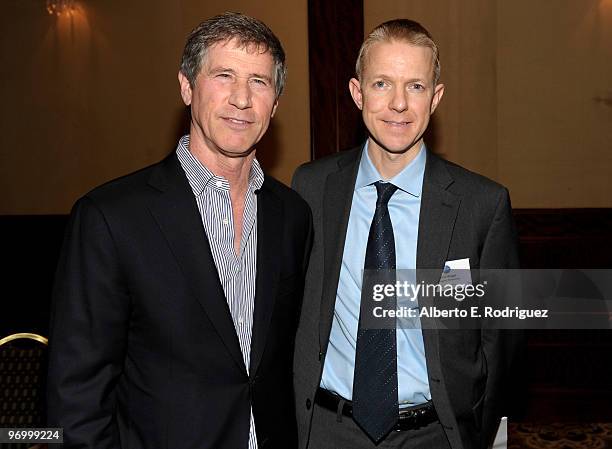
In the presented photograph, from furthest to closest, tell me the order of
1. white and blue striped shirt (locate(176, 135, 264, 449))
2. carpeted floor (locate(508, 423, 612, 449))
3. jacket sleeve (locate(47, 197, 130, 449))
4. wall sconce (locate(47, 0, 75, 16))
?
wall sconce (locate(47, 0, 75, 16))
carpeted floor (locate(508, 423, 612, 449))
white and blue striped shirt (locate(176, 135, 264, 449))
jacket sleeve (locate(47, 197, 130, 449))

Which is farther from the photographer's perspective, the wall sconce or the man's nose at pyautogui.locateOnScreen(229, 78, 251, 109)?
the wall sconce

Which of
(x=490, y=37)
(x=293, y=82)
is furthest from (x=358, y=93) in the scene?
(x=490, y=37)

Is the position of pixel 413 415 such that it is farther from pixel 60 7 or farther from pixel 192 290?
pixel 60 7

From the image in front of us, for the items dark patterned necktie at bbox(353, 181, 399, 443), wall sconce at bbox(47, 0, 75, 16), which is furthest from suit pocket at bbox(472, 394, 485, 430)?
wall sconce at bbox(47, 0, 75, 16)

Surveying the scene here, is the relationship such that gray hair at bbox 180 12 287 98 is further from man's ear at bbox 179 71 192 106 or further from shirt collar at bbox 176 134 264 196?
shirt collar at bbox 176 134 264 196

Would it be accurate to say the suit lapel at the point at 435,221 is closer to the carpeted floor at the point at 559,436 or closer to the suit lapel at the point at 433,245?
the suit lapel at the point at 433,245

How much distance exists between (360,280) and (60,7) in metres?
3.90

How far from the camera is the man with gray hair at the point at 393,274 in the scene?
6.30 feet

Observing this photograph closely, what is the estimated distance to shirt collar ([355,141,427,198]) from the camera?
202 centimetres

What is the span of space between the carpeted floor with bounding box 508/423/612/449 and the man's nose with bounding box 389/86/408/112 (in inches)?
99.2

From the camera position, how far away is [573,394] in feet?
13.0

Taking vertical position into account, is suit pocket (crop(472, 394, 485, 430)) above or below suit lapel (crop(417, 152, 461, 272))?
below

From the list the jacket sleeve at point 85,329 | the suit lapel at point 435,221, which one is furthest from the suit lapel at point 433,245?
the jacket sleeve at point 85,329

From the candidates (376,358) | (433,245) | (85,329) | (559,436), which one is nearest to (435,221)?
(433,245)
